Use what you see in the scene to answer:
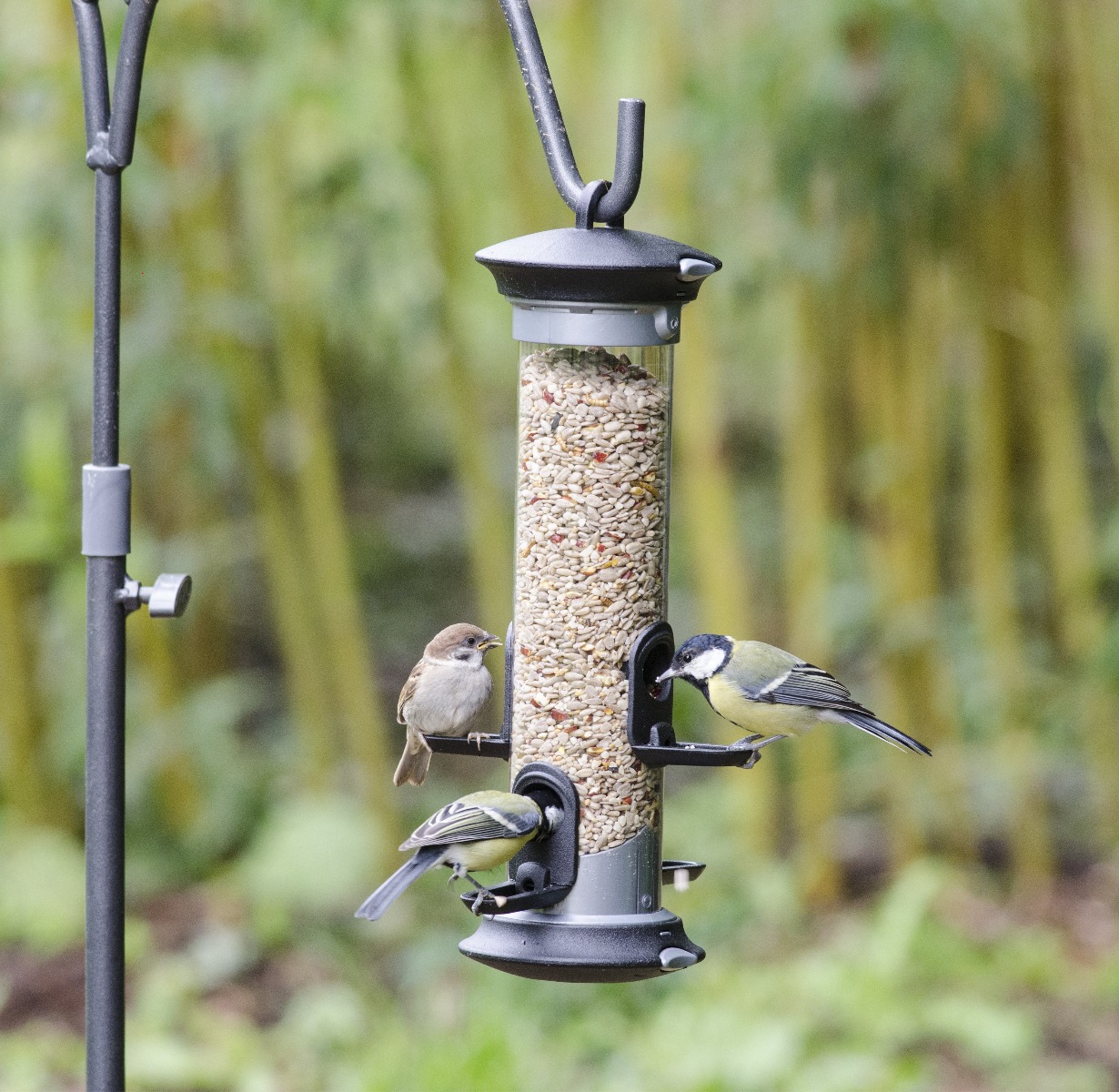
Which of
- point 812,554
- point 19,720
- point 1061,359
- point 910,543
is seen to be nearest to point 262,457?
point 19,720

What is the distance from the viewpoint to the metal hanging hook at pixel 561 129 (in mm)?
2650

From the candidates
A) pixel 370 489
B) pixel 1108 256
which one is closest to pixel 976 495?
pixel 1108 256

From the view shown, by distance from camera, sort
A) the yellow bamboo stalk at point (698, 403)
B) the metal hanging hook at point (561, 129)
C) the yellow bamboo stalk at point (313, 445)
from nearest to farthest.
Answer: the metal hanging hook at point (561, 129) → the yellow bamboo stalk at point (698, 403) → the yellow bamboo stalk at point (313, 445)

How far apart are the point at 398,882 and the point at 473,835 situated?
217 millimetres

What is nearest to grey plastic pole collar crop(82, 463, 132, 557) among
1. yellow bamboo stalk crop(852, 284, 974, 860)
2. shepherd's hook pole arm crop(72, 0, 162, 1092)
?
shepherd's hook pole arm crop(72, 0, 162, 1092)

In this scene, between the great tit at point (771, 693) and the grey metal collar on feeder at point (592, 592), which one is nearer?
the grey metal collar on feeder at point (592, 592)

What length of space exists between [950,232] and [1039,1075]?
294 cm

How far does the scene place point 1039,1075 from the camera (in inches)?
213

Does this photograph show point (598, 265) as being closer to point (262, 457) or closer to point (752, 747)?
point (752, 747)

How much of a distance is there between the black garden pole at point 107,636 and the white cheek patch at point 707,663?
98 cm

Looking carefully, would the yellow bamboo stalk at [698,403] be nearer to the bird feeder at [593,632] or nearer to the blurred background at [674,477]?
the blurred background at [674,477]

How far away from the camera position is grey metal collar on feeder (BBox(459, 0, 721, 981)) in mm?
2898

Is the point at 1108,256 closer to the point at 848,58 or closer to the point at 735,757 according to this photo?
the point at 848,58

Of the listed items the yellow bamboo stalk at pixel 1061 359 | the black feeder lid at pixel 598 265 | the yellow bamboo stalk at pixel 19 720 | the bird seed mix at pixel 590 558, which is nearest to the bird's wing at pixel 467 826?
the bird seed mix at pixel 590 558
